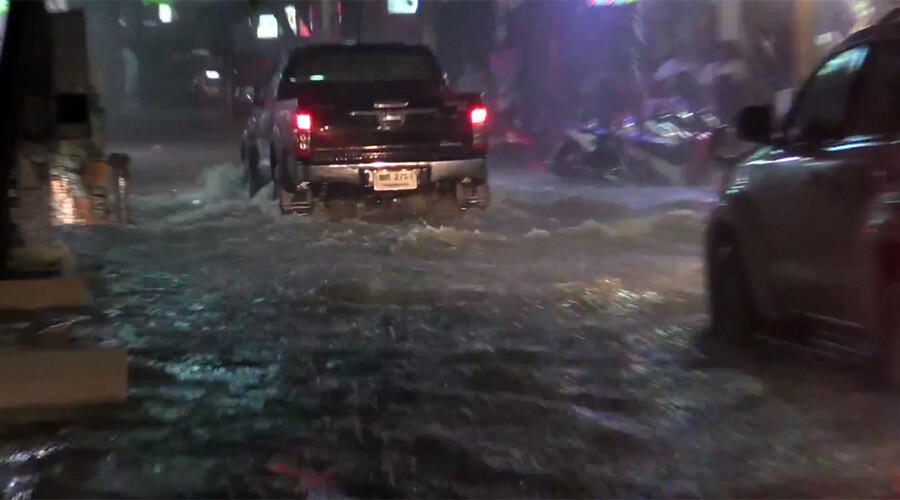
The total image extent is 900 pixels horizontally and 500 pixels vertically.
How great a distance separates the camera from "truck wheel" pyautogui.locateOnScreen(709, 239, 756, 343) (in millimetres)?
7586

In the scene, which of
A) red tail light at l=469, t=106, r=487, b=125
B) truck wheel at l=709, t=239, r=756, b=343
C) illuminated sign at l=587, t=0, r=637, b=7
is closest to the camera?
truck wheel at l=709, t=239, r=756, b=343

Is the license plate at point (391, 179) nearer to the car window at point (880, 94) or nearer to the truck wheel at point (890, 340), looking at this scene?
the car window at point (880, 94)

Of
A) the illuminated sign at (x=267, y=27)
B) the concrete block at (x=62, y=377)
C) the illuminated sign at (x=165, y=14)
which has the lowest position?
the concrete block at (x=62, y=377)

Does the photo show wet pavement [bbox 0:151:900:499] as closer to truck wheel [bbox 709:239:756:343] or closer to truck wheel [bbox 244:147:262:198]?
truck wheel [bbox 709:239:756:343]

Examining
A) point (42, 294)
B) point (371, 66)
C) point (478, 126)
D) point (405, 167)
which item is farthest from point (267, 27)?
point (42, 294)

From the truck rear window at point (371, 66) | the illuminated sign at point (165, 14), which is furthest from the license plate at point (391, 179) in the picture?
the illuminated sign at point (165, 14)

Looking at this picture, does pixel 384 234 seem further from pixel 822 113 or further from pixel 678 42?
pixel 678 42

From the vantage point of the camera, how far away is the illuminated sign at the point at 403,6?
36.4 m

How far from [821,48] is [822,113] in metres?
11.4

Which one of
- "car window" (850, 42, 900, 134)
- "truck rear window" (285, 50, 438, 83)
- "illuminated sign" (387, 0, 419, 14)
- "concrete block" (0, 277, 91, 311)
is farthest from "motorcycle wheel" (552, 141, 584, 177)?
"illuminated sign" (387, 0, 419, 14)

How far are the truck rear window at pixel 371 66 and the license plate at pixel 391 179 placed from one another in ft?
4.75

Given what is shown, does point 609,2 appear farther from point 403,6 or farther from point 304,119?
point 304,119

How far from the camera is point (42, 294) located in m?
8.80

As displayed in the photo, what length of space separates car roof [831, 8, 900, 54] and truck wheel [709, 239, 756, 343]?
1.51m
